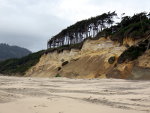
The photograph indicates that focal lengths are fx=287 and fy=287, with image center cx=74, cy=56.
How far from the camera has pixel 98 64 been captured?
3775 centimetres

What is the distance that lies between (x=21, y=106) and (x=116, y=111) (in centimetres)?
A: 260

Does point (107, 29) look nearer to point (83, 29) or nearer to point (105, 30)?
point (105, 30)

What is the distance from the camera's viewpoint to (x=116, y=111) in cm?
752

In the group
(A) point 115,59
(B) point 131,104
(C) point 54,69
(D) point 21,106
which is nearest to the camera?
(D) point 21,106

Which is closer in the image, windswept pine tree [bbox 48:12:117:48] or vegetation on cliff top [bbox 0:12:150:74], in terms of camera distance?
vegetation on cliff top [bbox 0:12:150:74]

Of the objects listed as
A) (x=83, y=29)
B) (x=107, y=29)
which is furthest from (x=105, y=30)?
(x=83, y=29)

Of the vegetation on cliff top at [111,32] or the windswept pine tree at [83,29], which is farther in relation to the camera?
the windswept pine tree at [83,29]

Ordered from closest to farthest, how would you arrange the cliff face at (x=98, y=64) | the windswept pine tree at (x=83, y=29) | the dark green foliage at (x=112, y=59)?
the cliff face at (x=98, y=64) < the dark green foliage at (x=112, y=59) < the windswept pine tree at (x=83, y=29)

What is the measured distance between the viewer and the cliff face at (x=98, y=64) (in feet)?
96.7

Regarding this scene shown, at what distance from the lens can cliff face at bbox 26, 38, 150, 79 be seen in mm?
29484

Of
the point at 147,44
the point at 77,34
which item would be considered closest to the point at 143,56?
the point at 147,44

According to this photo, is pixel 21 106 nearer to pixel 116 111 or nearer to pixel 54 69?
pixel 116 111

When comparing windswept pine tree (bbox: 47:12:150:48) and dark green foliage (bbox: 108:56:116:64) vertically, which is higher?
windswept pine tree (bbox: 47:12:150:48)

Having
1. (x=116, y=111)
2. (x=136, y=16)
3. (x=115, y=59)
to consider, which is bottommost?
(x=116, y=111)
